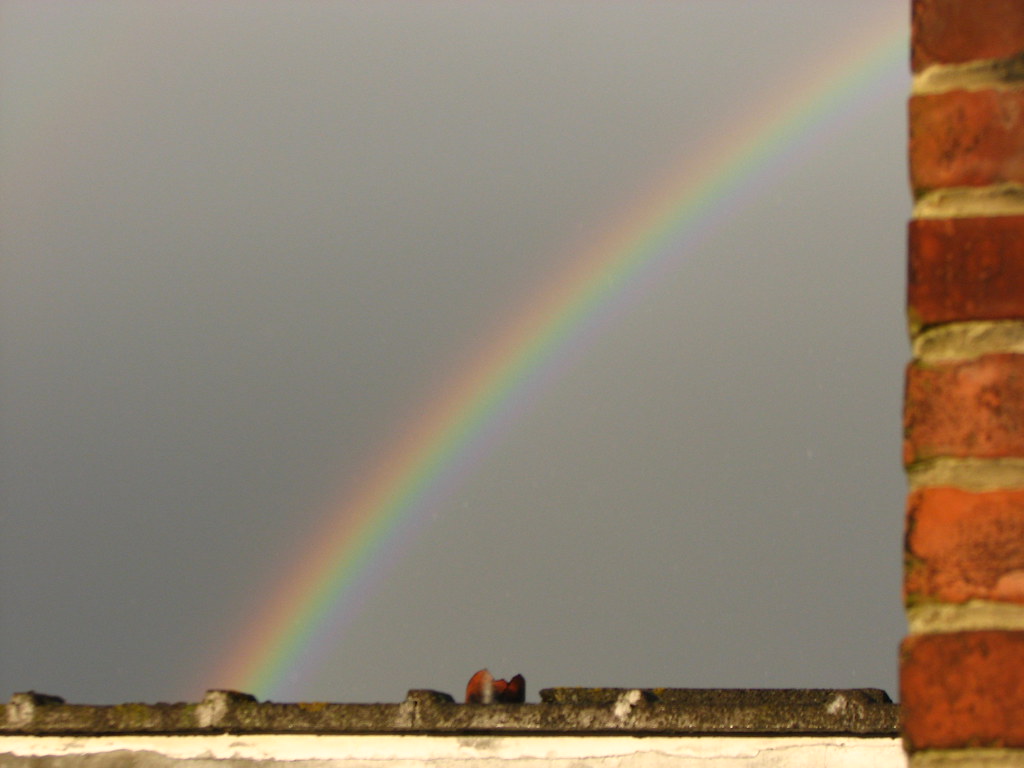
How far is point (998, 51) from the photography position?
1.39 metres

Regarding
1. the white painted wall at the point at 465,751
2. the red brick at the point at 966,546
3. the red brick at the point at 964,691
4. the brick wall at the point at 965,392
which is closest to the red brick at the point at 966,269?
the brick wall at the point at 965,392

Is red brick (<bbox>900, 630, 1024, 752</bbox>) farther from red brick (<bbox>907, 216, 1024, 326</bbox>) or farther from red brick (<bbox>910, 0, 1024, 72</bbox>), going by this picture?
red brick (<bbox>910, 0, 1024, 72</bbox>)

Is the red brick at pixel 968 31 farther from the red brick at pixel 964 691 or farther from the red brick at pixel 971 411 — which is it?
the red brick at pixel 964 691

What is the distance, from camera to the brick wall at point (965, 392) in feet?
4.13

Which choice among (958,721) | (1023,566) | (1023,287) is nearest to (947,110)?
(1023,287)

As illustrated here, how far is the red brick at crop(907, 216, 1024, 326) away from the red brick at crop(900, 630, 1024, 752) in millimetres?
306

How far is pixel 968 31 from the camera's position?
1405 millimetres

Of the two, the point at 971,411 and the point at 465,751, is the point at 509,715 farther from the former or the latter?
the point at 971,411

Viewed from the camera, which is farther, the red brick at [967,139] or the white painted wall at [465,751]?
the white painted wall at [465,751]

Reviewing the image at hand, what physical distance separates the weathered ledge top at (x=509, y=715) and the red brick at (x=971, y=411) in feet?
16.8

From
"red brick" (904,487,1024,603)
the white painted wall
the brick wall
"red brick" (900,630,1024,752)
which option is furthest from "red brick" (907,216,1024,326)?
the white painted wall

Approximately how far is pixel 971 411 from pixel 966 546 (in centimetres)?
13

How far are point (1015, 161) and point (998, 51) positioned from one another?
0.12 meters

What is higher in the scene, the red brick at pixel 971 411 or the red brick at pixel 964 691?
the red brick at pixel 971 411
